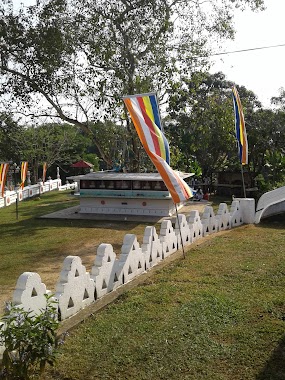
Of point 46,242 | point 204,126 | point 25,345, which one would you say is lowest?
point 46,242

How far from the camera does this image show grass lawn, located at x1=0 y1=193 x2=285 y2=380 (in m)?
3.80

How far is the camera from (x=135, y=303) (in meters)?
5.35

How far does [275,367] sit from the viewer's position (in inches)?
149

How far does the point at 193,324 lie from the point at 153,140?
342 cm

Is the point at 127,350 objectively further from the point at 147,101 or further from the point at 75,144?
the point at 75,144

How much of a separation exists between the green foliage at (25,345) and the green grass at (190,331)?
262 millimetres

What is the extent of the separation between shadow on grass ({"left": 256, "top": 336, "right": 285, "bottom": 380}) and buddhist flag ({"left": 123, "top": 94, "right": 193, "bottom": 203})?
333 cm

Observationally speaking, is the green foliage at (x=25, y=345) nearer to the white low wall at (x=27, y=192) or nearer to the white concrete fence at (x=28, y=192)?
the white concrete fence at (x=28, y=192)

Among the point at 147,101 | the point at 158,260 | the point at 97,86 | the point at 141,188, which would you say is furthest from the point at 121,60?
the point at 158,260

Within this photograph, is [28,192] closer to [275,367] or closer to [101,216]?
[101,216]

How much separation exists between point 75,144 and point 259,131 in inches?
747

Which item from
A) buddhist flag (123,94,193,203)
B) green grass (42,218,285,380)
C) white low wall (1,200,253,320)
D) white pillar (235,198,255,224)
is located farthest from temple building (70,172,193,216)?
green grass (42,218,285,380)

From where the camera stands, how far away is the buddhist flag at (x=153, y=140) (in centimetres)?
709

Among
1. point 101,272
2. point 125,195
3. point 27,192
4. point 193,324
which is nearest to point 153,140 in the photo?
point 101,272
